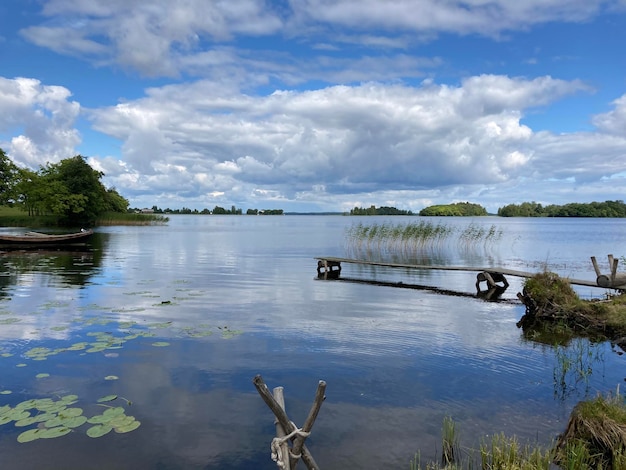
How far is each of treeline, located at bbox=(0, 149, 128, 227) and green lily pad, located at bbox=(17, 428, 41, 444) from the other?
83.3 m

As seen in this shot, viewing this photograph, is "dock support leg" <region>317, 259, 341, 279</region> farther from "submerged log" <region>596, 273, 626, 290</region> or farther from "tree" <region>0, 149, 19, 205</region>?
"tree" <region>0, 149, 19, 205</region>

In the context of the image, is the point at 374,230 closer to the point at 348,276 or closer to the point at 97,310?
the point at 348,276

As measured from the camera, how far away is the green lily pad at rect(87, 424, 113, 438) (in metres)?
7.56

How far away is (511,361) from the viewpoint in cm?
1216

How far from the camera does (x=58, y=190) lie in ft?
270

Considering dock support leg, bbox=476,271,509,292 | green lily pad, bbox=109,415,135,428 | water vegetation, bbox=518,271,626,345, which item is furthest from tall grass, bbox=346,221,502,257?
green lily pad, bbox=109,415,135,428

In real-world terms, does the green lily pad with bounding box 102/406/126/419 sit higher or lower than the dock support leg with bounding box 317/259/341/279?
lower

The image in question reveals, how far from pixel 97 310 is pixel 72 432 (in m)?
10.2

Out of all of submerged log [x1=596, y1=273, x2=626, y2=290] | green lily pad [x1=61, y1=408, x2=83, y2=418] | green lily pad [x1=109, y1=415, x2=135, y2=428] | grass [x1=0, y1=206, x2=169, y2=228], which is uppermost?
grass [x1=0, y1=206, x2=169, y2=228]

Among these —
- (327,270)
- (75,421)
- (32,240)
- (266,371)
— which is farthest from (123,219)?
(75,421)

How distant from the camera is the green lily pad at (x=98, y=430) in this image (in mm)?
7559

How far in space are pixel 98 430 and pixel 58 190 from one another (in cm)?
8689

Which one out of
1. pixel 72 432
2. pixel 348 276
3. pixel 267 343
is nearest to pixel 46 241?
pixel 348 276

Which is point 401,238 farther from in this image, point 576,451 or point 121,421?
point 576,451
